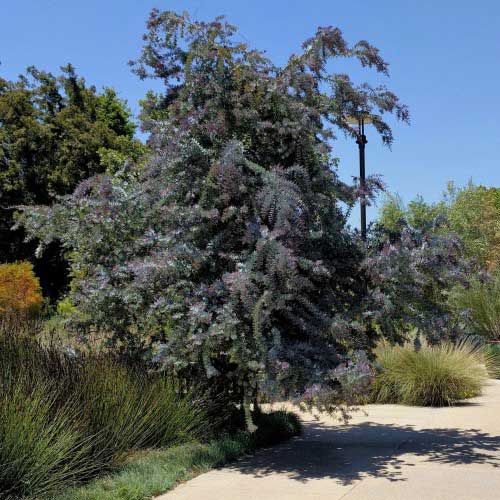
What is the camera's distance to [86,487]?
6301 millimetres

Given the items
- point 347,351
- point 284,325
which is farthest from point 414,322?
point 284,325

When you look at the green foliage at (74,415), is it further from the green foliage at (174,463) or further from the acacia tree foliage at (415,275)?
the acacia tree foliage at (415,275)

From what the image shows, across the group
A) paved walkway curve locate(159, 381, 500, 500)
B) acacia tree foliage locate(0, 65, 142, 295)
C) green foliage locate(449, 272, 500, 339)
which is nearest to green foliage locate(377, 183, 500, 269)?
green foliage locate(449, 272, 500, 339)

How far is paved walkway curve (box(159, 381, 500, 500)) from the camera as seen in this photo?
21.0 feet

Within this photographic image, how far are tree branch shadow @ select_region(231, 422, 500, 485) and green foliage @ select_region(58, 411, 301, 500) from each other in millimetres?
186

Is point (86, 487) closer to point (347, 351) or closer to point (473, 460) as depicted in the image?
point (347, 351)

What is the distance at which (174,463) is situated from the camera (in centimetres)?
716

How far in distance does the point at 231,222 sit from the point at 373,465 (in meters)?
2.84

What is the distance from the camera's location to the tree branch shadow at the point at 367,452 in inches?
287

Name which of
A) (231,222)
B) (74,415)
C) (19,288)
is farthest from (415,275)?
(19,288)

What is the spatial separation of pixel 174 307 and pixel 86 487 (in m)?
1.81

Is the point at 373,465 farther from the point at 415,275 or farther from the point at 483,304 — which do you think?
the point at 483,304

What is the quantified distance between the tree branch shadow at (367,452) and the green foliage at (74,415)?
36.9 inches

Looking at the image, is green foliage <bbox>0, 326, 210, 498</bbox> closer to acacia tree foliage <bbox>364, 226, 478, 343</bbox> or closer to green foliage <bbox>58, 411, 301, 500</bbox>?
green foliage <bbox>58, 411, 301, 500</bbox>
